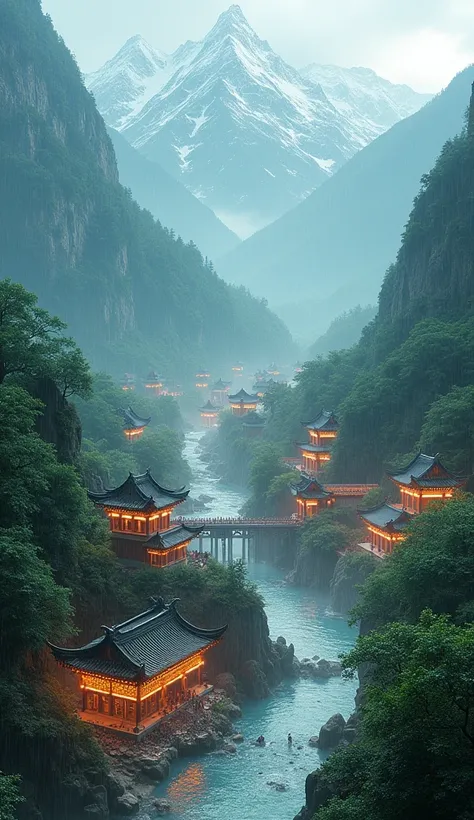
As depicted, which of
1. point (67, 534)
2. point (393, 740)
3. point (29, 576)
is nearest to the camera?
point (393, 740)

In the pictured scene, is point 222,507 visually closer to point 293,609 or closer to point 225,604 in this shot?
point 293,609

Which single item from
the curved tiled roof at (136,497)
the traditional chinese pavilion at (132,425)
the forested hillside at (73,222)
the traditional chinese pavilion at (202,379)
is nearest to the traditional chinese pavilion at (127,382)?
the forested hillside at (73,222)

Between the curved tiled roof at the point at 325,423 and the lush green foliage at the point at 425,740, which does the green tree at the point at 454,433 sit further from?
the lush green foliage at the point at 425,740

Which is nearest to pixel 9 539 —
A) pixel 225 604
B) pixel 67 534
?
pixel 67 534

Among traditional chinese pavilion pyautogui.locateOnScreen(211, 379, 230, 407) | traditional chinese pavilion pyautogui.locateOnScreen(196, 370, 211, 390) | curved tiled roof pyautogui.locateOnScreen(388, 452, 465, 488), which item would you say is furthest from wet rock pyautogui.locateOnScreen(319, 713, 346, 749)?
traditional chinese pavilion pyautogui.locateOnScreen(196, 370, 211, 390)

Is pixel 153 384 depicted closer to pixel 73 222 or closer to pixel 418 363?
pixel 73 222

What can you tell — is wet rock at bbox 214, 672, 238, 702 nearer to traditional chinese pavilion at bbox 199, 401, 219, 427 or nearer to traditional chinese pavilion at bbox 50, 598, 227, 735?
traditional chinese pavilion at bbox 50, 598, 227, 735

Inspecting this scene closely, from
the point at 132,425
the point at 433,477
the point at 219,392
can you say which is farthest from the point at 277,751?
the point at 219,392
